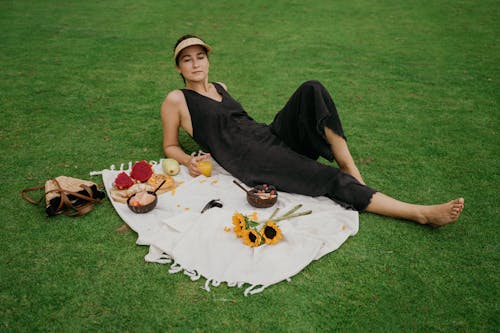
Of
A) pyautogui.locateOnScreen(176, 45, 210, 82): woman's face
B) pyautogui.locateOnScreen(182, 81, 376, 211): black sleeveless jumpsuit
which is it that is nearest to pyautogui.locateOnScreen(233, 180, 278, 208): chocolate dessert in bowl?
pyautogui.locateOnScreen(182, 81, 376, 211): black sleeveless jumpsuit

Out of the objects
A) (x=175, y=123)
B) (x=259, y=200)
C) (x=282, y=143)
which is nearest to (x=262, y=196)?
(x=259, y=200)

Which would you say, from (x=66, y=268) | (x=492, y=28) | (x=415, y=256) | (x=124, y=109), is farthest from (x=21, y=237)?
(x=492, y=28)

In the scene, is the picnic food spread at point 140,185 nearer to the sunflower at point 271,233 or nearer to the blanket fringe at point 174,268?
the blanket fringe at point 174,268

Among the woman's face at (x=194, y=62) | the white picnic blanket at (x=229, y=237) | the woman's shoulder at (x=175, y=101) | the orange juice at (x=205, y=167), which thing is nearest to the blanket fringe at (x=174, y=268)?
the white picnic blanket at (x=229, y=237)

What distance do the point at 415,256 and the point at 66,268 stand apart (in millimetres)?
2767

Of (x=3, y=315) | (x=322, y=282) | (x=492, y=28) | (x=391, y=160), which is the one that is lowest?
(x=3, y=315)

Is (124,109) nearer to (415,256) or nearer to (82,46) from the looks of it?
(82,46)

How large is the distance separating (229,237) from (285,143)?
4.11 ft

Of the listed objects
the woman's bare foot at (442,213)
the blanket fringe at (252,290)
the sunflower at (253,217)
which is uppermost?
the woman's bare foot at (442,213)

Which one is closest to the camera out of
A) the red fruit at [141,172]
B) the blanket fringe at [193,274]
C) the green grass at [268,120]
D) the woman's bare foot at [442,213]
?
the green grass at [268,120]

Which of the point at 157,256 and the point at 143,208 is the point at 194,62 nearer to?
the point at 143,208

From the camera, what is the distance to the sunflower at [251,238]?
307 centimetres

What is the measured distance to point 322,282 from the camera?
2896mm

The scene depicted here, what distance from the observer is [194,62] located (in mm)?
4148
